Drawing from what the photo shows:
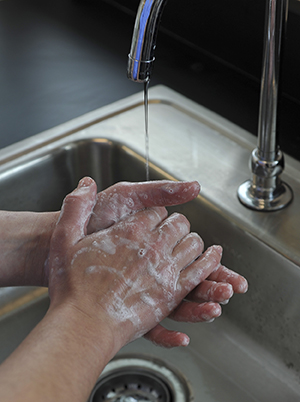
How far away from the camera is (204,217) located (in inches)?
33.2

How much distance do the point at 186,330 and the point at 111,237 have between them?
0.96 feet

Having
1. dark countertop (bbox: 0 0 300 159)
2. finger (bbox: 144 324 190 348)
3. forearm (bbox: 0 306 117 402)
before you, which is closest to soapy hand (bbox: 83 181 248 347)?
finger (bbox: 144 324 190 348)

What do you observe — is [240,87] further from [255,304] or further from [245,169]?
[255,304]

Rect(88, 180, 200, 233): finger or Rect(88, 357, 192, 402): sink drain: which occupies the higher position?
Rect(88, 180, 200, 233): finger

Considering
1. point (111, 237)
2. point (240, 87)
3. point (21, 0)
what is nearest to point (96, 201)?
point (111, 237)

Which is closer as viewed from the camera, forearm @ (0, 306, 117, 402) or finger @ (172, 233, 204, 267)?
forearm @ (0, 306, 117, 402)

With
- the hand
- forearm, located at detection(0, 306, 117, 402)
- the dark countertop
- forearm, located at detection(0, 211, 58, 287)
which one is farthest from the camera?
the dark countertop

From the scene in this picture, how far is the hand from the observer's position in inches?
23.7

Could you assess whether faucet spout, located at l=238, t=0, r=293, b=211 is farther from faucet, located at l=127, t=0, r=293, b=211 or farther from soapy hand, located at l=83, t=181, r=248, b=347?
soapy hand, located at l=83, t=181, r=248, b=347

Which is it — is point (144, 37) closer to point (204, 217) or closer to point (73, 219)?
point (73, 219)

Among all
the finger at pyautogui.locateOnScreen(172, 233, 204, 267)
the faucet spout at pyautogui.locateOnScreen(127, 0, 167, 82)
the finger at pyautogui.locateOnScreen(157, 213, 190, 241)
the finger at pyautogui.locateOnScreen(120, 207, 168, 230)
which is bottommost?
the finger at pyautogui.locateOnScreen(172, 233, 204, 267)

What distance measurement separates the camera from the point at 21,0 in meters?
1.48

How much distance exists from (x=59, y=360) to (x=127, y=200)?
256 millimetres

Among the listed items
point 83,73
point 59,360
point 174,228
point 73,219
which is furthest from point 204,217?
point 83,73
